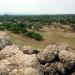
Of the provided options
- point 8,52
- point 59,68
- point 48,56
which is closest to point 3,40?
point 8,52

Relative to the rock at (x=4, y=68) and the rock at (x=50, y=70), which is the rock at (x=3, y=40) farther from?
the rock at (x=4, y=68)

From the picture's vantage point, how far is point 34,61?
12781 millimetres

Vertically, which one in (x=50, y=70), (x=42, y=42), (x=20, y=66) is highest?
(x=20, y=66)

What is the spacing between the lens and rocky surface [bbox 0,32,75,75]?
1210 cm

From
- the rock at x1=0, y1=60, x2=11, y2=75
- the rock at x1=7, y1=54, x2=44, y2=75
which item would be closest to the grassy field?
the rock at x1=7, y1=54, x2=44, y2=75

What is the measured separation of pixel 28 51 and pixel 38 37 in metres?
44.8

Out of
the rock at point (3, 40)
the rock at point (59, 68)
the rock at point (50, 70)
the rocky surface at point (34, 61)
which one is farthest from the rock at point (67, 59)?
the rock at point (3, 40)

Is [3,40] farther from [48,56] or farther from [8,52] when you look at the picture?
[48,56]

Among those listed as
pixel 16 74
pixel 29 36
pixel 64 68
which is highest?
pixel 16 74

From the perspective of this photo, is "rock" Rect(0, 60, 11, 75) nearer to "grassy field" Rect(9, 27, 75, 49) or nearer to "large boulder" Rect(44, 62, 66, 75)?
"large boulder" Rect(44, 62, 66, 75)

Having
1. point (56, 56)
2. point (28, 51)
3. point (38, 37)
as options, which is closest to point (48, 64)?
point (56, 56)

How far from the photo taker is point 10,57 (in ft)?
46.2

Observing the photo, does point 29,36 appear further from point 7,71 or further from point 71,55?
point 7,71

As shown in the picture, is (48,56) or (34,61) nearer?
(34,61)
